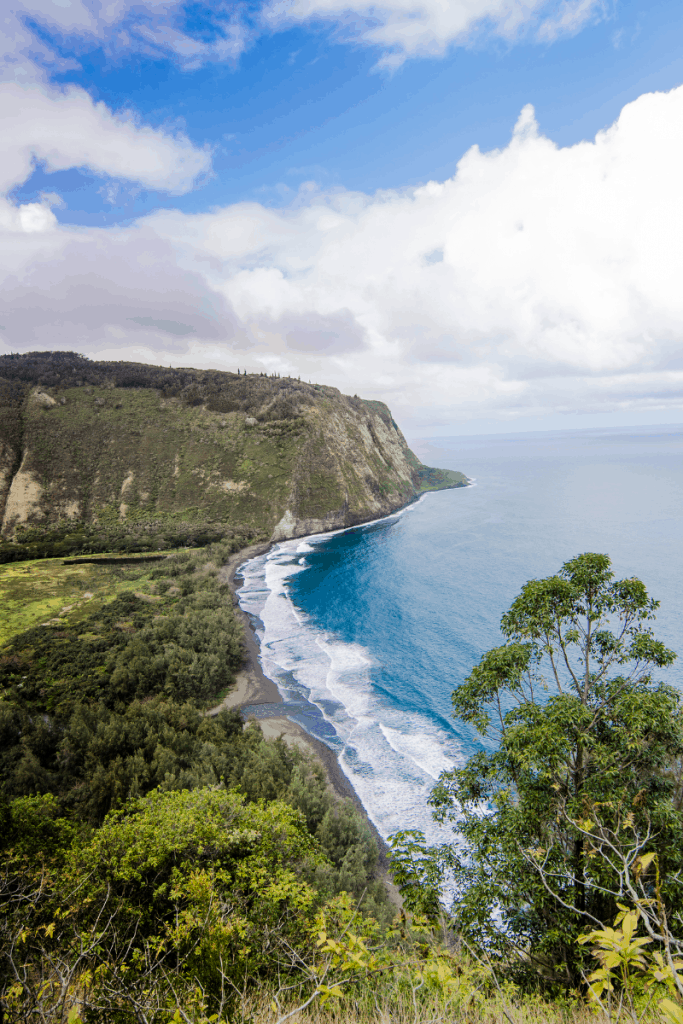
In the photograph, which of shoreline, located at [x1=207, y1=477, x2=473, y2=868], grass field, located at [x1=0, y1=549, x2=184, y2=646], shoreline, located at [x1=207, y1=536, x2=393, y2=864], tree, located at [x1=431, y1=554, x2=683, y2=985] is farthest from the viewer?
grass field, located at [x1=0, y1=549, x2=184, y2=646]

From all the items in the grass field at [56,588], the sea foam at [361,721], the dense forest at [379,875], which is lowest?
the sea foam at [361,721]

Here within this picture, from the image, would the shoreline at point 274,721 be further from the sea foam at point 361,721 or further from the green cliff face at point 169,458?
the green cliff face at point 169,458

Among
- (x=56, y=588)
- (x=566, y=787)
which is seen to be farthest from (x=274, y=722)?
(x=56, y=588)

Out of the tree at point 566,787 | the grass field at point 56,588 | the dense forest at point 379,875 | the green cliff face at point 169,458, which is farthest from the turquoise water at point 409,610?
the grass field at point 56,588

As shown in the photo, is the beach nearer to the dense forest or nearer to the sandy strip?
the sandy strip

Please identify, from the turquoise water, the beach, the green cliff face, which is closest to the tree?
the beach
